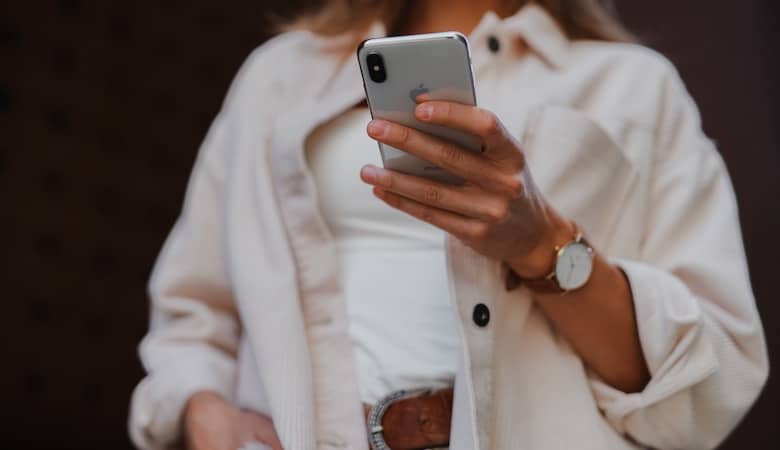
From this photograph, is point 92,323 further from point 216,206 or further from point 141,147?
point 216,206

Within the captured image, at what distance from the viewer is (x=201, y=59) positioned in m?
1.71

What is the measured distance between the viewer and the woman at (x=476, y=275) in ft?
2.35

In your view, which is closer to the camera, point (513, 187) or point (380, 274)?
point (513, 187)

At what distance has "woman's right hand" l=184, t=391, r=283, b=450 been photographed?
78 centimetres

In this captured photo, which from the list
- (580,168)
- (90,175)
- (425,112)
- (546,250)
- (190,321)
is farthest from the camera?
(90,175)

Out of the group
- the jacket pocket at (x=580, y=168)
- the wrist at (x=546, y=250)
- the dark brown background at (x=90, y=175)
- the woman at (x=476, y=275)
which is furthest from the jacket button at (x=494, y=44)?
the dark brown background at (x=90, y=175)

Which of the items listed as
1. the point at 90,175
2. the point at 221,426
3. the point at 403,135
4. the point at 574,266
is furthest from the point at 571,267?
the point at 90,175

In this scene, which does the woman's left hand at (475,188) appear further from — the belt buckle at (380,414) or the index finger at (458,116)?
the belt buckle at (380,414)

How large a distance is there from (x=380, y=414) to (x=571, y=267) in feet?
0.68

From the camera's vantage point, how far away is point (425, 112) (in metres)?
0.58

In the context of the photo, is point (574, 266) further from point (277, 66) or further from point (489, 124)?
point (277, 66)

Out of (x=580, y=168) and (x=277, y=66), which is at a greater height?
(x=277, y=66)

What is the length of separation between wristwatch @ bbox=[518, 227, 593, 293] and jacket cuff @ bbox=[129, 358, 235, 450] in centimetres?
36

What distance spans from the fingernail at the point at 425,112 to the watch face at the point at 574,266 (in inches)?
7.9
